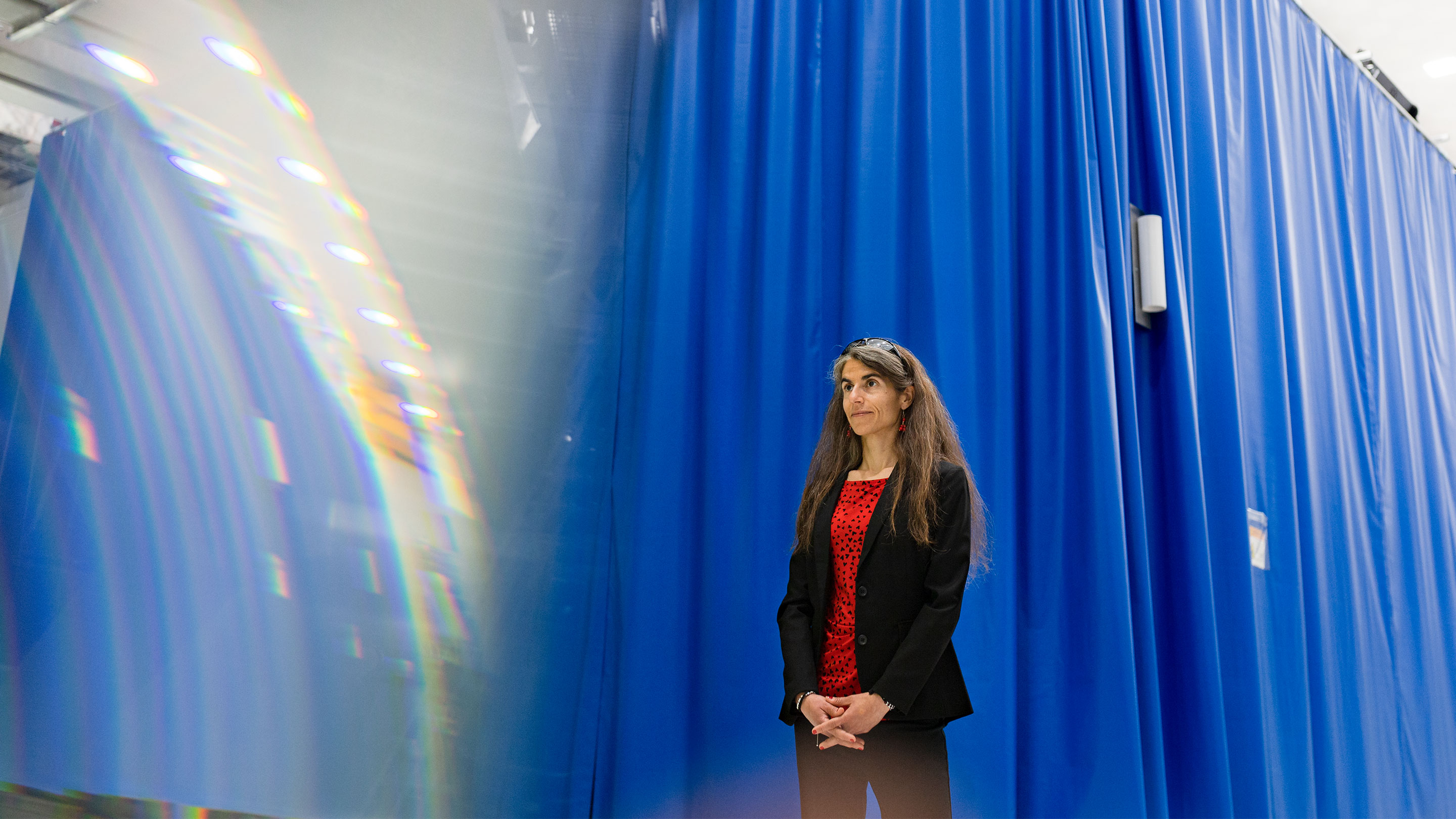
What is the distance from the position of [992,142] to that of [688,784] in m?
1.73

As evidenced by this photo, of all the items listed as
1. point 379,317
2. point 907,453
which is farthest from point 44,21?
point 907,453

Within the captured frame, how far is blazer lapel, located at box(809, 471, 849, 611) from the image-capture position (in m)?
1.54

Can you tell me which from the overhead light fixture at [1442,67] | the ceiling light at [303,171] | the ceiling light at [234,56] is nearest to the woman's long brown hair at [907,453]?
the ceiling light at [303,171]

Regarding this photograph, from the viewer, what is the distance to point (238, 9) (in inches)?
79.8

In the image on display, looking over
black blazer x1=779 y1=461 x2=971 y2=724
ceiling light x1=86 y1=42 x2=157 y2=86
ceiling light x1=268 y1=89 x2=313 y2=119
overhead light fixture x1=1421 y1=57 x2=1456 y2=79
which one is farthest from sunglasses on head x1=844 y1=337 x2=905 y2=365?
overhead light fixture x1=1421 y1=57 x2=1456 y2=79

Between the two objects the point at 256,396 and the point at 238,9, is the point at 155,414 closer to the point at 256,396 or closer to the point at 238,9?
the point at 256,396

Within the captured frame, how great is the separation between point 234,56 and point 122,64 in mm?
221

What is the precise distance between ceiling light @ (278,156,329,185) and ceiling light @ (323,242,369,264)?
140 millimetres

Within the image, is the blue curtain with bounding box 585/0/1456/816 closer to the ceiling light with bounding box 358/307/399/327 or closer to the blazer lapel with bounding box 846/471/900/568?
the ceiling light with bounding box 358/307/399/327

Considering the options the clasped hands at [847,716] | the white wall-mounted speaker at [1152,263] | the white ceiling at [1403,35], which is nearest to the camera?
the clasped hands at [847,716]

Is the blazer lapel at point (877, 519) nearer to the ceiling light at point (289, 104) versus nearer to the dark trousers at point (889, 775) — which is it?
the dark trousers at point (889, 775)

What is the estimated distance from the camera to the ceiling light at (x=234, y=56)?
6.53 ft

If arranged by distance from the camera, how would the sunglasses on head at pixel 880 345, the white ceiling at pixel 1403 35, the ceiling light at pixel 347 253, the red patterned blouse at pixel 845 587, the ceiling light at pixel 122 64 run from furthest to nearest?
the white ceiling at pixel 1403 35 → the ceiling light at pixel 347 253 → the ceiling light at pixel 122 64 → the sunglasses on head at pixel 880 345 → the red patterned blouse at pixel 845 587

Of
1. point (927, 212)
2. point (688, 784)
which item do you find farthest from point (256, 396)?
point (927, 212)
